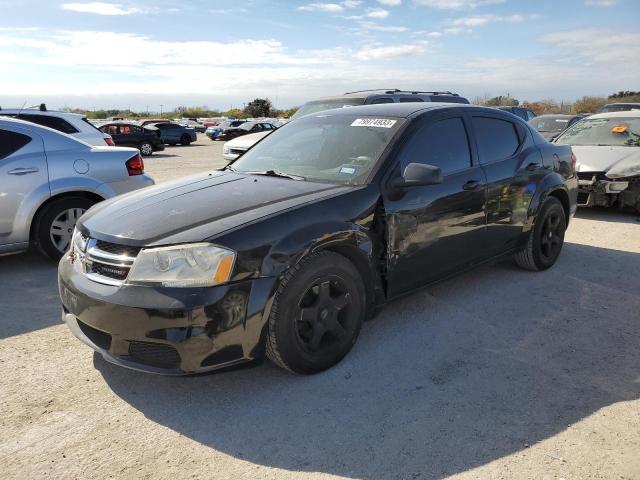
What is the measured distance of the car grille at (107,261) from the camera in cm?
292

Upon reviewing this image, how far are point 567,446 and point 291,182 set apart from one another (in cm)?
225

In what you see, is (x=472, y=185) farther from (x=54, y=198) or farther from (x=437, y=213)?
(x=54, y=198)

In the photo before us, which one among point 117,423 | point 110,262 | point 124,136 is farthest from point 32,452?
point 124,136

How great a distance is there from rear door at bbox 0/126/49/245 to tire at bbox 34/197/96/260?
13 cm

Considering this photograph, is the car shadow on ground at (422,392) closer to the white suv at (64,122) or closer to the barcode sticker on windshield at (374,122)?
the barcode sticker on windshield at (374,122)

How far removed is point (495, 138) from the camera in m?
4.67

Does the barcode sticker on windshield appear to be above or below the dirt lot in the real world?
above

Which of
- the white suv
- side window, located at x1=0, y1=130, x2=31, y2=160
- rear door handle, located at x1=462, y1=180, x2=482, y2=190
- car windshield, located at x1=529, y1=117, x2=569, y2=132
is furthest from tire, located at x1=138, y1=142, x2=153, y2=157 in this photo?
rear door handle, located at x1=462, y1=180, x2=482, y2=190

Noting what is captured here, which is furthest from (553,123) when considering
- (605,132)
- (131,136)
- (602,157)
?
(131,136)

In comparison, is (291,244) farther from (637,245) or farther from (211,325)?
(637,245)

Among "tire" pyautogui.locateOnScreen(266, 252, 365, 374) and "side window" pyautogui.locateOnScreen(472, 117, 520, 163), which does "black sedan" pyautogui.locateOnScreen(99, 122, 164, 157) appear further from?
"tire" pyautogui.locateOnScreen(266, 252, 365, 374)

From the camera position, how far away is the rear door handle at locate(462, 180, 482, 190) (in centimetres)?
419

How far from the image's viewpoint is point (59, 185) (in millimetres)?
5438

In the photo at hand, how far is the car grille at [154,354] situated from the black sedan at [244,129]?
2863 cm
